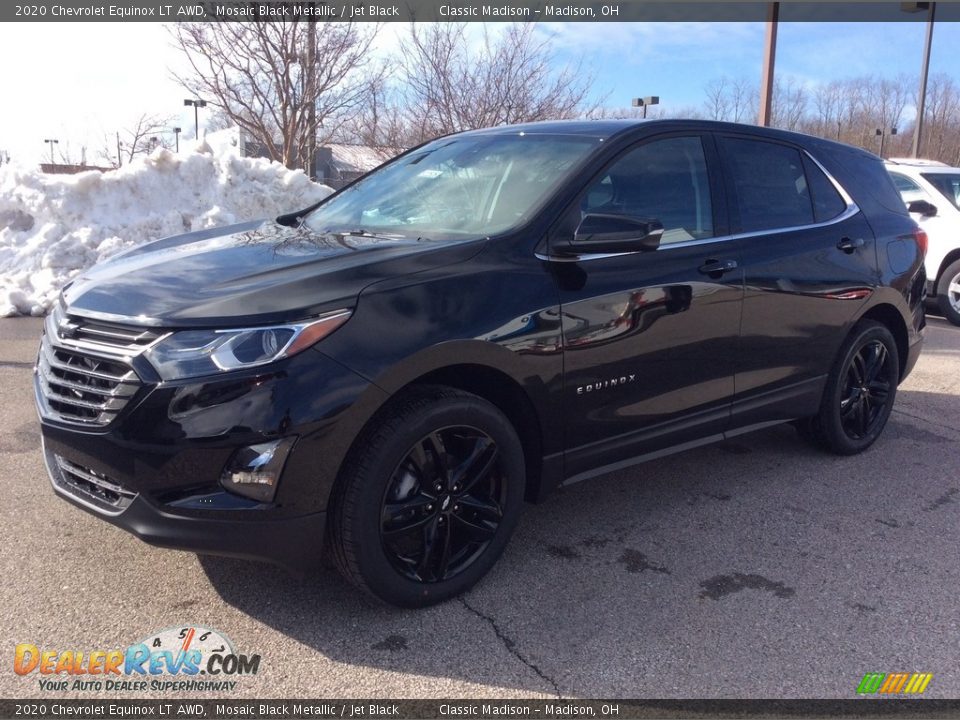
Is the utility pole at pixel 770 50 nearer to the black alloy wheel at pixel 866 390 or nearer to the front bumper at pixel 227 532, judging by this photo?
the black alloy wheel at pixel 866 390

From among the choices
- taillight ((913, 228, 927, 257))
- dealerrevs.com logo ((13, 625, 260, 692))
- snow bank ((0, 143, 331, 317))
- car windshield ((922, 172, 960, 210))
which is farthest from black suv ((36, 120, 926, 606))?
car windshield ((922, 172, 960, 210))

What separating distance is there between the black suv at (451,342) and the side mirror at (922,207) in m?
5.06

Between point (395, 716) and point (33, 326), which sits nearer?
point (395, 716)

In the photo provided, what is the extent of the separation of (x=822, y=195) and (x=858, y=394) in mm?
1209

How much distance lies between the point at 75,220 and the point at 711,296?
27.3ft

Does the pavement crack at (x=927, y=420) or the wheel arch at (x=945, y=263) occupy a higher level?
the wheel arch at (x=945, y=263)

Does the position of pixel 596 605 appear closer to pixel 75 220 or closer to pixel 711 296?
pixel 711 296

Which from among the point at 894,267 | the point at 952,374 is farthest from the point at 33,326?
the point at 952,374

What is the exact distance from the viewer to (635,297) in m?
3.64

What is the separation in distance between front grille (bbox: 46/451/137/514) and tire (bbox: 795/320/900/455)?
376 centimetres

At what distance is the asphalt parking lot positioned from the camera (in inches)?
112

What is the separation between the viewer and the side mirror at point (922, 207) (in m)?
9.25

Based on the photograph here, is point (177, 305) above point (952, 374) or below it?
above

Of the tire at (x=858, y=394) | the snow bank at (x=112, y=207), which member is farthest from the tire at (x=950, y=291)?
the snow bank at (x=112, y=207)
